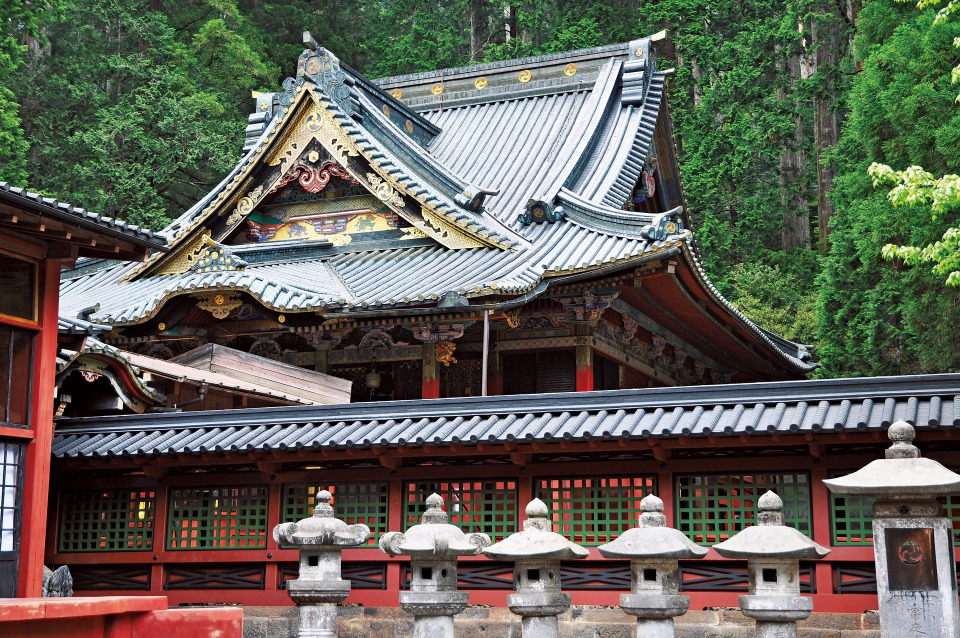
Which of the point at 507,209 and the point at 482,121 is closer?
the point at 507,209

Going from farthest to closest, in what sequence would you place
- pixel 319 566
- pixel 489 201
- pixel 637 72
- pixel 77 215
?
pixel 637 72, pixel 489 201, pixel 77 215, pixel 319 566

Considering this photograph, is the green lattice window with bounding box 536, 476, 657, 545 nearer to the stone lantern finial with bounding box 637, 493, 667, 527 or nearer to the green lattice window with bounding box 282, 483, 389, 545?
the green lattice window with bounding box 282, 483, 389, 545

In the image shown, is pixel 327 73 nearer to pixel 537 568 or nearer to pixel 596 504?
pixel 596 504

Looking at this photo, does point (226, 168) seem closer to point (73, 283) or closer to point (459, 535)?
point (73, 283)

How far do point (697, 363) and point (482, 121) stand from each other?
24.2 feet

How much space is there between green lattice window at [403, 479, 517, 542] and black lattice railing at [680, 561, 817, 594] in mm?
1947

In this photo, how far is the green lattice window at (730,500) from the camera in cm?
1121

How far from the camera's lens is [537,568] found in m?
9.54

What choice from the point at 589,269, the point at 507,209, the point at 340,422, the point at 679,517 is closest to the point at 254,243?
the point at 507,209

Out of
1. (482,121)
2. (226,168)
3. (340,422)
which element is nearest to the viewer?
(340,422)

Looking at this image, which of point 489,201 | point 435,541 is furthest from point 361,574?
point 489,201

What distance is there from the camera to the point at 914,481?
8.86 metres

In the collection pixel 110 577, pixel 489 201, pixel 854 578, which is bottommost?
pixel 110 577

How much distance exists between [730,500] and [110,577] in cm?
760
